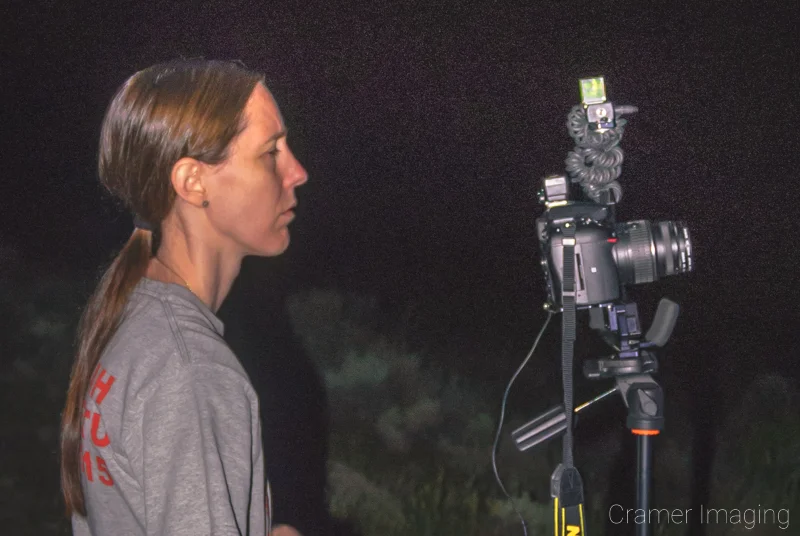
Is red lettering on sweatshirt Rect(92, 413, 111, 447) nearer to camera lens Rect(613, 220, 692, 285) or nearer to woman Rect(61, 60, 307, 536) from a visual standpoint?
woman Rect(61, 60, 307, 536)

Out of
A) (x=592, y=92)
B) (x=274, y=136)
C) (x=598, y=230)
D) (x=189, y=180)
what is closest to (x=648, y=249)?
(x=598, y=230)

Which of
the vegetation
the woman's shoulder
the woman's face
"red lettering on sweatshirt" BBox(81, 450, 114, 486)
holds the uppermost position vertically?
the woman's face

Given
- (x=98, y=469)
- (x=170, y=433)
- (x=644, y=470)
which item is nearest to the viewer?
(x=170, y=433)

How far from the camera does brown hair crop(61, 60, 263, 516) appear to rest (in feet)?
3.43

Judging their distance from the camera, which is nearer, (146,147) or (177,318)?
(177,318)

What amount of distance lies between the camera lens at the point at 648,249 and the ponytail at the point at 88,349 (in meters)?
0.81

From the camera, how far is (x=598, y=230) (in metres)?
1.38

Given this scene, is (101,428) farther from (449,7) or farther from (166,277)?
(449,7)

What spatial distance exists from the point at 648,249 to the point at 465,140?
1.23 meters

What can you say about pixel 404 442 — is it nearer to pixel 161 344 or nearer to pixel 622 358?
pixel 622 358

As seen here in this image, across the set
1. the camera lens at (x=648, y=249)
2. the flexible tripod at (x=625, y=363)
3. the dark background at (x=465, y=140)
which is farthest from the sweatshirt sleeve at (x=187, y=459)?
the dark background at (x=465, y=140)

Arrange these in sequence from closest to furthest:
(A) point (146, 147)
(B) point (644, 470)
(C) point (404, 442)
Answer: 1. (A) point (146, 147)
2. (B) point (644, 470)
3. (C) point (404, 442)

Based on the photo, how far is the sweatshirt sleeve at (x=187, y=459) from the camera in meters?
0.86

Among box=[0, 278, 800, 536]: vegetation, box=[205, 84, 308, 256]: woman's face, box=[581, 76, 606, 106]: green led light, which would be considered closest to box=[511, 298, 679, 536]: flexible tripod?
box=[581, 76, 606, 106]: green led light
